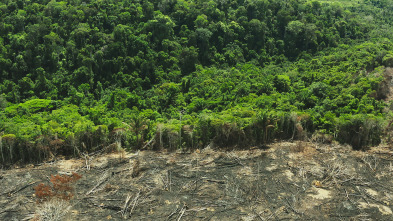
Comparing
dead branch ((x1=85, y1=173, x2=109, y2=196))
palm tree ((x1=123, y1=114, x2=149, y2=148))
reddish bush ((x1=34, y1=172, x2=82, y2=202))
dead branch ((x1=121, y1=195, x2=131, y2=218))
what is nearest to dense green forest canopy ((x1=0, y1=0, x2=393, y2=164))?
palm tree ((x1=123, y1=114, x2=149, y2=148))

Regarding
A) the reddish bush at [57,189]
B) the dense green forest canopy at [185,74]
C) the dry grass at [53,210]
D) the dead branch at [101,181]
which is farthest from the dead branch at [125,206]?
the dense green forest canopy at [185,74]

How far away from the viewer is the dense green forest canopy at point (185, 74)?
723 inches

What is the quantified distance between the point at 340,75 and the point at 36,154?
28714 millimetres

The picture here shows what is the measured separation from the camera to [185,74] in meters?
44.7

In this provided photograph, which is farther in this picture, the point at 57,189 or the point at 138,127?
the point at 138,127

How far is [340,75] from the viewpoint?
32656 mm

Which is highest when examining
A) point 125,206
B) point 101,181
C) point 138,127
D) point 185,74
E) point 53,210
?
point 185,74

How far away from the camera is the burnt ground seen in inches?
516

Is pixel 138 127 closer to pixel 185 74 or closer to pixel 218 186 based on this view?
pixel 218 186

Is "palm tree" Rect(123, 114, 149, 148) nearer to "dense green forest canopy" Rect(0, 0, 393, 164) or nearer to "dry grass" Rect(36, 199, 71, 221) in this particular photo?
"dense green forest canopy" Rect(0, 0, 393, 164)

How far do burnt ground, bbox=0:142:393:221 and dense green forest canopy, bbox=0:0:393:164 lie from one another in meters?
1.46

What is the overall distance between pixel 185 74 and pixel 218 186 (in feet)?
102

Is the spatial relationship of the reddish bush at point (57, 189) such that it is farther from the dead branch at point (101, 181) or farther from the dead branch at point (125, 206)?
the dead branch at point (125, 206)

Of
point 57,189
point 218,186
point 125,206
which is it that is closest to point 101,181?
point 57,189
